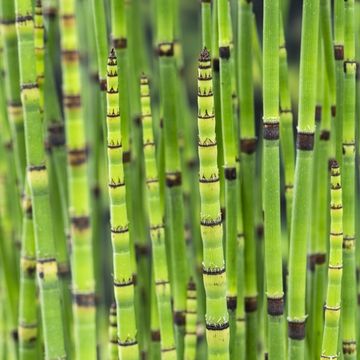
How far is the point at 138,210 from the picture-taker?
129 centimetres

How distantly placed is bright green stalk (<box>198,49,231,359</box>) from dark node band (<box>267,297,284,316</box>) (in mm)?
94

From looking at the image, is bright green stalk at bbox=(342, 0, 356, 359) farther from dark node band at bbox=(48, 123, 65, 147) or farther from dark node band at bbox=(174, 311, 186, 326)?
dark node band at bbox=(48, 123, 65, 147)

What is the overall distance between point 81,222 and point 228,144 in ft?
1.05

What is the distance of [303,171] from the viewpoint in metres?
0.95

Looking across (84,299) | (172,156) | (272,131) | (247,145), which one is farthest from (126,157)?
(84,299)

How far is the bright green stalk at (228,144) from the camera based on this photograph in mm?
1006

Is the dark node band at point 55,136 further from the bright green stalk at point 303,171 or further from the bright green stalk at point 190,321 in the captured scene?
the bright green stalk at point 303,171

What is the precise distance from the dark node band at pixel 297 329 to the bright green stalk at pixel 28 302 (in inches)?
14.2

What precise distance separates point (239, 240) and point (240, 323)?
119 millimetres

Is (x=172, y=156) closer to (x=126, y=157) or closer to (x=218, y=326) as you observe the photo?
(x=126, y=157)

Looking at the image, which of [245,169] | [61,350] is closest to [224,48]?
[245,169]

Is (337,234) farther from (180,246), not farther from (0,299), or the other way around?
(0,299)

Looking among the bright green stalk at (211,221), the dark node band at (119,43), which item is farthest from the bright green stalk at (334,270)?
the dark node band at (119,43)

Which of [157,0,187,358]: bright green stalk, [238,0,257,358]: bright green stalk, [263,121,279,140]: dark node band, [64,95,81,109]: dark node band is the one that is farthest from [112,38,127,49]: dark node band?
[64,95,81,109]: dark node band
